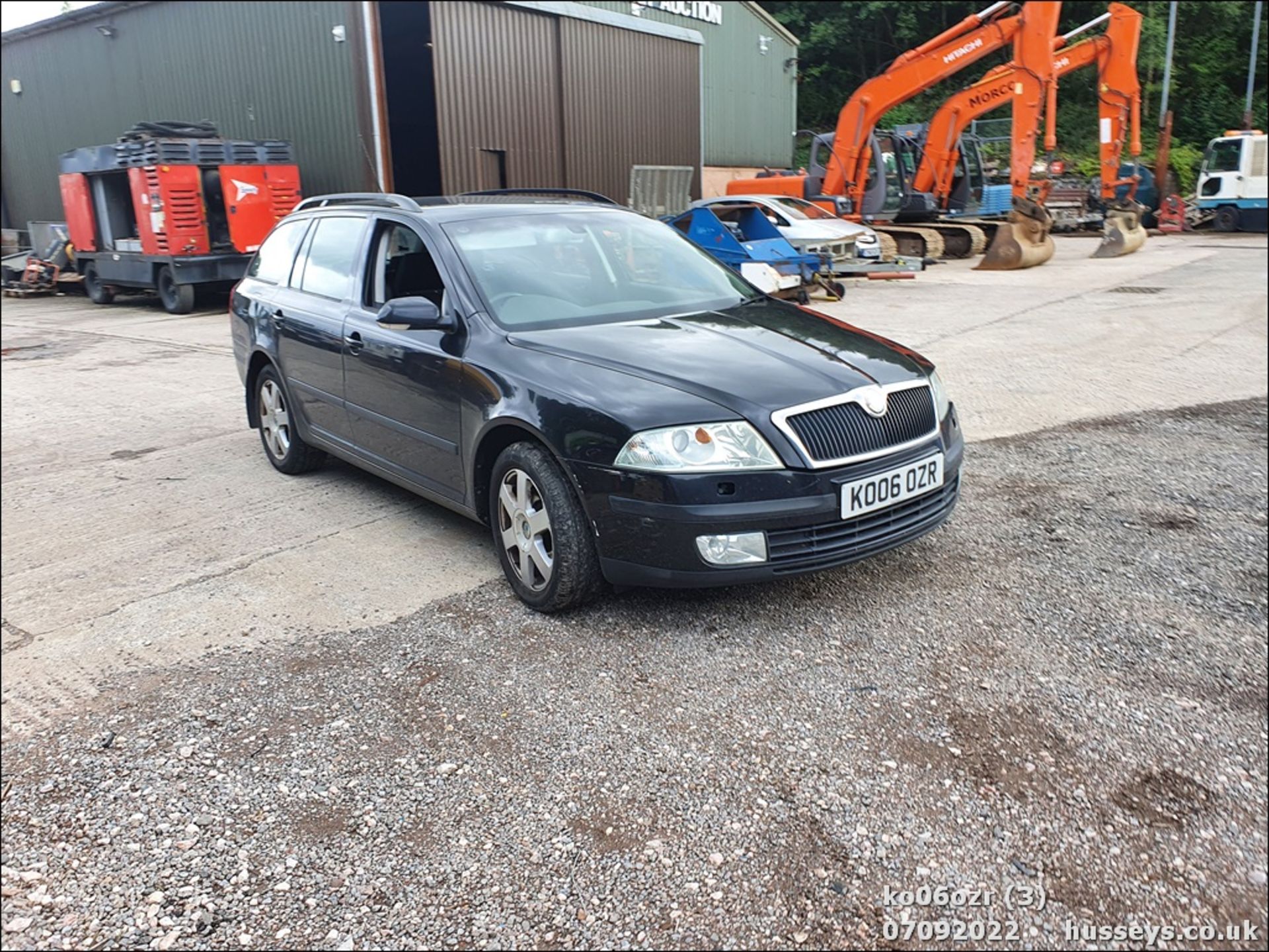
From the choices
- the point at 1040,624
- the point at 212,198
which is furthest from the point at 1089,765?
the point at 212,198

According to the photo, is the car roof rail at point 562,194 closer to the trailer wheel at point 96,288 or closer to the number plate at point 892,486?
the number plate at point 892,486

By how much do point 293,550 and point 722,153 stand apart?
24.9m

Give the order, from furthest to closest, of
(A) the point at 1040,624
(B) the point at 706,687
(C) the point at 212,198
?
(C) the point at 212,198 < (A) the point at 1040,624 < (B) the point at 706,687

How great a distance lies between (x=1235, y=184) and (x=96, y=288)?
1027 inches

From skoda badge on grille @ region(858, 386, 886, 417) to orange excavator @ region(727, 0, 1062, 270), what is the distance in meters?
15.9

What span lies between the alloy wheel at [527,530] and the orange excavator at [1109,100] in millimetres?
17871

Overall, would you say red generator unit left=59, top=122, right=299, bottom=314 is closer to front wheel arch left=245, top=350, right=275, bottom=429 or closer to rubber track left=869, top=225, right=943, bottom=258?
front wheel arch left=245, top=350, right=275, bottom=429

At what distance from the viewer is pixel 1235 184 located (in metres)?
25.5

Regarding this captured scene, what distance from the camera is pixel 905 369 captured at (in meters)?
4.14

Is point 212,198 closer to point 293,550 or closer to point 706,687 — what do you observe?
point 293,550

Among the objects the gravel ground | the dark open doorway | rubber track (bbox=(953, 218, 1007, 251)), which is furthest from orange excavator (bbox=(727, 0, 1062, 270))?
the gravel ground

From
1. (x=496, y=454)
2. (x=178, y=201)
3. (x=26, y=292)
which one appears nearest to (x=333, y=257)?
(x=496, y=454)

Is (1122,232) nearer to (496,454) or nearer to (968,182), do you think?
(968,182)

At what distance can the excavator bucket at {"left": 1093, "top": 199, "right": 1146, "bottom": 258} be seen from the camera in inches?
789
